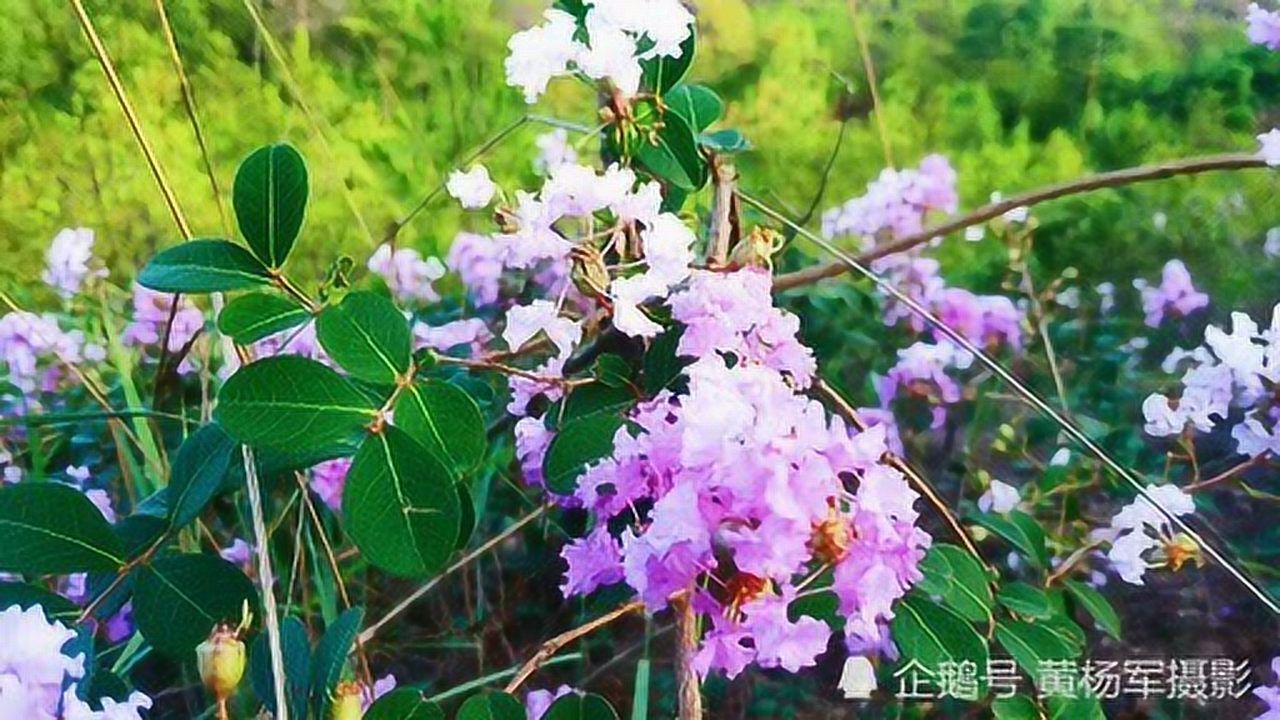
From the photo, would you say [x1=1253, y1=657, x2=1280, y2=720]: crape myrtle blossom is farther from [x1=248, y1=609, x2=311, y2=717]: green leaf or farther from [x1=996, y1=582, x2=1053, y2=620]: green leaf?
[x1=248, y1=609, x2=311, y2=717]: green leaf

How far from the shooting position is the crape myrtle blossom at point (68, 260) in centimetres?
120

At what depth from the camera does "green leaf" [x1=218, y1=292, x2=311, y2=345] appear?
714 mm

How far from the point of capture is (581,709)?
2.43 feet

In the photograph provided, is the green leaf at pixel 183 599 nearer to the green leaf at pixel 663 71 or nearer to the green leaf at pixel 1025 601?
the green leaf at pixel 663 71

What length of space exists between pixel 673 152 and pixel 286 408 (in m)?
0.29

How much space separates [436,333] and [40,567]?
502mm

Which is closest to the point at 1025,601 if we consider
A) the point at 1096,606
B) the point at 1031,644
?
the point at 1031,644

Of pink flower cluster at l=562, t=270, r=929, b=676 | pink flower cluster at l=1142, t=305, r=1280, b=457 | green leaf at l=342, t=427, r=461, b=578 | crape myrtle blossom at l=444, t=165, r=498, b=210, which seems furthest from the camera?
pink flower cluster at l=1142, t=305, r=1280, b=457

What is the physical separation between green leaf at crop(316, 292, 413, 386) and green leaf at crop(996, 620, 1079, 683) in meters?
0.46

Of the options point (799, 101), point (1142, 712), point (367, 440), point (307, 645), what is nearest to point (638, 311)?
point (367, 440)

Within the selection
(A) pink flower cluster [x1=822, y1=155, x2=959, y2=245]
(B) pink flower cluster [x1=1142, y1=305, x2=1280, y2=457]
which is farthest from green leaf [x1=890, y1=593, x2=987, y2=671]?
(A) pink flower cluster [x1=822, y1=155, x2=959, y2=245]

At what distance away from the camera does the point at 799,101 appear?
1.27m

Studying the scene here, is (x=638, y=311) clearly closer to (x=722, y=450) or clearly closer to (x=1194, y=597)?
(x=722, y=450)

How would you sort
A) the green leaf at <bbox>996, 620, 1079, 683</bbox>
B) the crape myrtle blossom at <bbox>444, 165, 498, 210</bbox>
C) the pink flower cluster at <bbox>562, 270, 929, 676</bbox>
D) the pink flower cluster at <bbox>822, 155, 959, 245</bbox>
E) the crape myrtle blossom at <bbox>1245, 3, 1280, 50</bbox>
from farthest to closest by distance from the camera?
the pink flower cluster at <bbox>822, 155, 959, 245</bbox> → the crape myrtle blossom at <bbox>1245, 3, 1280, 50</bbox> → the green leaf at <bbox>996, 620, 1079, 683</bbox> → the crape myrtle blossom at <bbox>444, 165, 498, 210</bbox> → the pink flower cluster at <bbox>562, 270, 929, 676</bbox>
